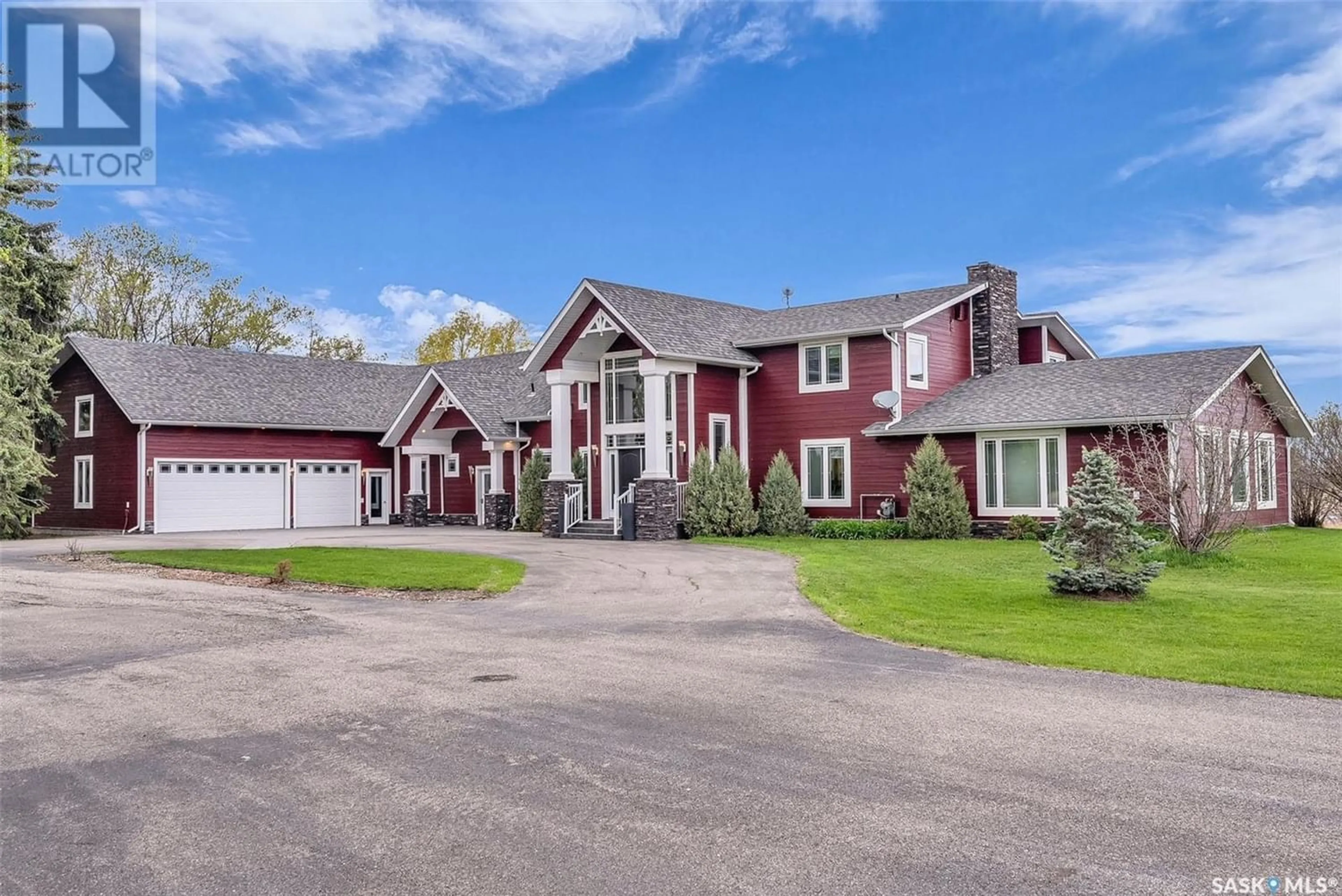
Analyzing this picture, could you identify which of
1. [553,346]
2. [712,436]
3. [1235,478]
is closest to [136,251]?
[553,346]

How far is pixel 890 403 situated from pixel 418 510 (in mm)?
18067

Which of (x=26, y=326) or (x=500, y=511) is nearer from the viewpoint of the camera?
(x=26, y=326)

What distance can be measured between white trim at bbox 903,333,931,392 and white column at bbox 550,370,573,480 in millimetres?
9359

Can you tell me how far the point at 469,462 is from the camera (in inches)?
1405

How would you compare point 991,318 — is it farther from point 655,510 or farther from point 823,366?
point 655,510

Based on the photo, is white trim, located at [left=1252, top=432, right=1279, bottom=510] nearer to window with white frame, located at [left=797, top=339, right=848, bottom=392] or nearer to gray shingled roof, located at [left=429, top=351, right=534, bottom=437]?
window with white frame, located at [left=797, top=339, right=848, bottom=392]

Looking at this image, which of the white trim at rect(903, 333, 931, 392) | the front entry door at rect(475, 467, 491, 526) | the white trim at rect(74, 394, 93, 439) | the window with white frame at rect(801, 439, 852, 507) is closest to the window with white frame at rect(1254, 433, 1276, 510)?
the white trim at rect(903, 333, 931, 392)

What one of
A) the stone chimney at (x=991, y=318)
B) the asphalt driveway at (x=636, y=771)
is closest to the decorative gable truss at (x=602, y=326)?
the stone chimney at (x=991, y=318)

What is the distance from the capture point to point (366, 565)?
18219 mm

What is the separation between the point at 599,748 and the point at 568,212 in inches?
1565

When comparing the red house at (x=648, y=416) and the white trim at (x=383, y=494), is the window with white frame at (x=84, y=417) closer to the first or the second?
the red house at (x=648, y=416)

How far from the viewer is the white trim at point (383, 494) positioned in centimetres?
3825

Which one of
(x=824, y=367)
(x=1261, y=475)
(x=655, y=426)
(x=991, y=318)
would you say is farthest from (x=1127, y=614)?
(x=1261, y=475)

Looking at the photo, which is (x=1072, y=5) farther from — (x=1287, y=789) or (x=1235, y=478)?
(x=1287, y=789)
